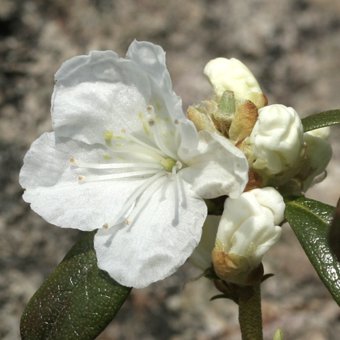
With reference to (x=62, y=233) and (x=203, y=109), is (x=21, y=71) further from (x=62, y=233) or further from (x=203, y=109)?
(x=203, y=109)

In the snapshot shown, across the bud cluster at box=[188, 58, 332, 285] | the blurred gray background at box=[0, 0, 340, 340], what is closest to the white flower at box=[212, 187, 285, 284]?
the bud cluster at box=[188, 58, 332, 285]

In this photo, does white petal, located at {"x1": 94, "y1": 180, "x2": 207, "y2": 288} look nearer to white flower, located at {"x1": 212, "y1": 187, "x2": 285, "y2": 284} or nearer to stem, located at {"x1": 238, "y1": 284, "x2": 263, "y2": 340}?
white flower, located at {"x1": 212, "y1": 187, "x2": 285, "y2": 284}

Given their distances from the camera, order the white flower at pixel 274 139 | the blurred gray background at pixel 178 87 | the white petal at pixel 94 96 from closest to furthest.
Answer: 1. the white flower at pixel 274 139
2. the white petal at pixel 94 96
3. the blurred gray background at pixel 178 87

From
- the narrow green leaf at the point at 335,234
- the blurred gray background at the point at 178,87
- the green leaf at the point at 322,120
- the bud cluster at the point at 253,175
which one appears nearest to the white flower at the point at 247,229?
the bud cluster at the point at 253,175

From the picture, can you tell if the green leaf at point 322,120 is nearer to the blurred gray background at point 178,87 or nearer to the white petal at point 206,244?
the white petal at point 206,244

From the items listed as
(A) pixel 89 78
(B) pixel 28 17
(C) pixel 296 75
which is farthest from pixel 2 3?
(A) pixel 89 78

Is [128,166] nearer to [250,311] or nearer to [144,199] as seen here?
[144,199]
